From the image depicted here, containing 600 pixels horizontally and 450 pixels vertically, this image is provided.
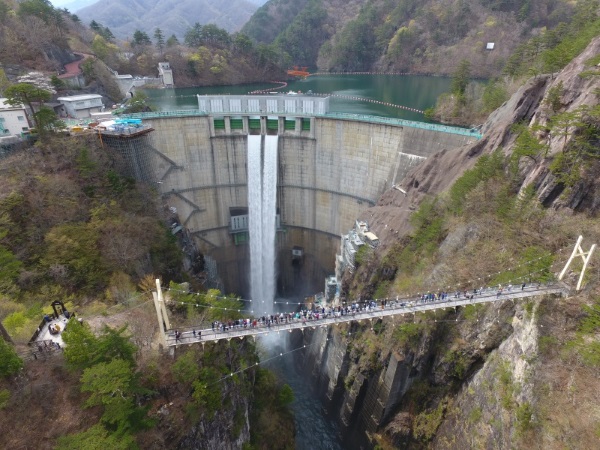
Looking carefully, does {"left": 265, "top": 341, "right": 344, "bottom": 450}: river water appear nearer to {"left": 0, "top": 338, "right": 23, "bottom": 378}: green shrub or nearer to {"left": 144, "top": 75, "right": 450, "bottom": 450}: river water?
{"left": 144, "top": 75, "right": 450, "bottom": 450}: river water

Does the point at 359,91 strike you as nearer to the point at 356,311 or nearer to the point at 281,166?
the point at 281,166

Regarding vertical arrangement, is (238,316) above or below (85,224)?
below

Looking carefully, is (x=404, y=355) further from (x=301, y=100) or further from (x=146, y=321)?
(x=301, y=100)

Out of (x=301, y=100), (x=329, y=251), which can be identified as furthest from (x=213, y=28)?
(x=329, y=251)

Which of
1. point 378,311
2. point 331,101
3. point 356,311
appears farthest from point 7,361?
point 331,101

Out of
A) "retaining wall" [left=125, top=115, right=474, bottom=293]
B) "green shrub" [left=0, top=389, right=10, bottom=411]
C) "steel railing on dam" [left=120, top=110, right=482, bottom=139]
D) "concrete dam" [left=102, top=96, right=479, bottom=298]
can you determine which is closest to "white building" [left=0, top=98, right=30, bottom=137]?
"concrete dam" [left=102, top=96, right=479, bottom=298]

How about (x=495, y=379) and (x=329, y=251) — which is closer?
(x=495, y=379)

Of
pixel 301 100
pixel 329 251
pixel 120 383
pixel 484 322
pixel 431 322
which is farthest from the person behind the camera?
pixel 329 251
